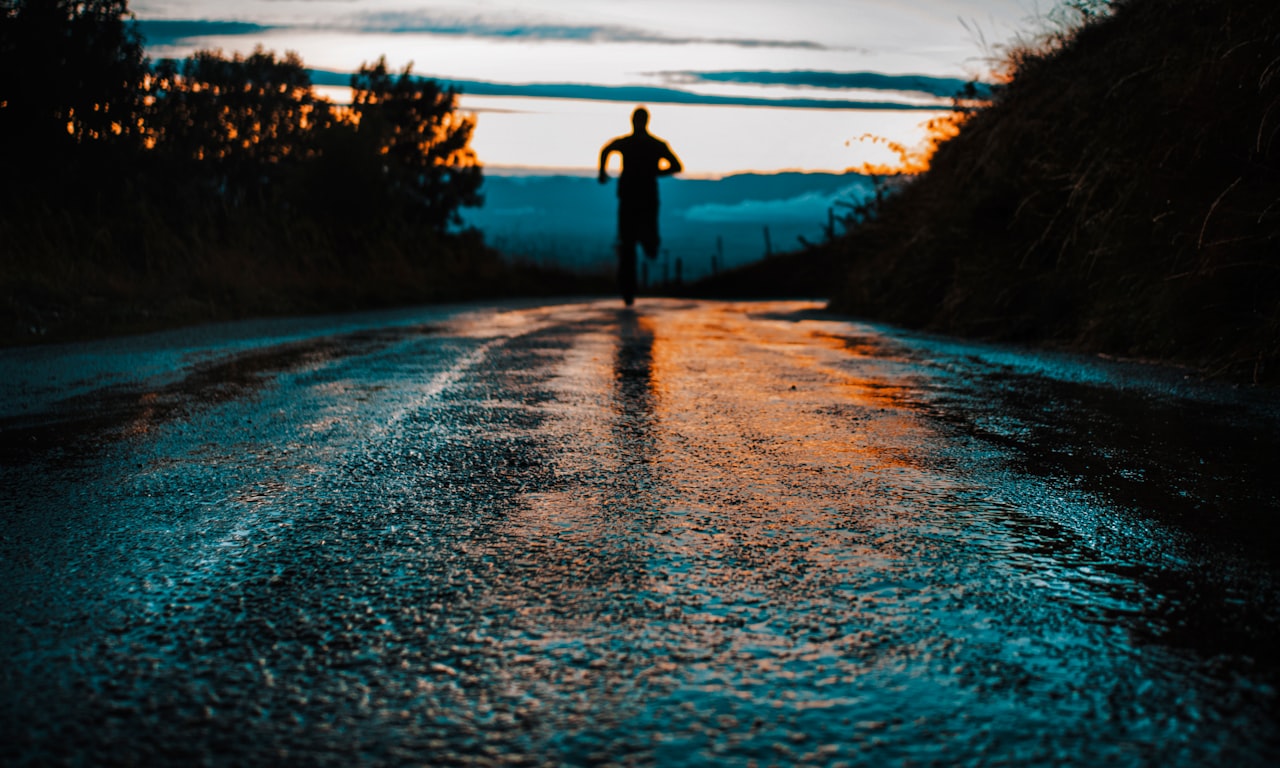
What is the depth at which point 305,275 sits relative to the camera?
786 inches

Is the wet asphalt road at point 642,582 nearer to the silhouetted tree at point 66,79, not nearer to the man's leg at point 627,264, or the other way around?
the man's leg at point 627,264

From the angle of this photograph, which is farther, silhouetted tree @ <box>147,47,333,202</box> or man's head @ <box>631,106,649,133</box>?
silhouetted tree @ <box>147,47,333,202</box>

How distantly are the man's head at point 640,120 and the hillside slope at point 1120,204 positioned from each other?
3739 millimetres

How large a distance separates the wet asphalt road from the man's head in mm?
9422

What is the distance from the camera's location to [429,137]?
50562 mm

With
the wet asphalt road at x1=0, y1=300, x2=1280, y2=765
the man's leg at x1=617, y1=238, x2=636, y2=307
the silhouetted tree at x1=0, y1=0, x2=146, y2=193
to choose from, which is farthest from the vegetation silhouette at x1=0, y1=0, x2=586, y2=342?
the wet asphalt road at x1=0, y1=300, x2=1280, y2=765

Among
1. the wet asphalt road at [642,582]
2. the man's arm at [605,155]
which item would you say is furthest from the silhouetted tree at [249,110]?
the wet asphalt road at [642,582]

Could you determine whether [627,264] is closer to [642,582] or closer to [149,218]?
[149,218]

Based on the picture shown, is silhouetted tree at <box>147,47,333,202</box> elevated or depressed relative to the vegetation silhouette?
elevated

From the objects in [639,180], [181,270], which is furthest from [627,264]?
[181,270]

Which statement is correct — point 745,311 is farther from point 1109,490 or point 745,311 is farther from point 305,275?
point 1109,490

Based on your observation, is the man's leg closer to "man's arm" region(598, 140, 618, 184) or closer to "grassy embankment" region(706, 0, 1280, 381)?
"man's arm" region(598, 140, 618, 184)

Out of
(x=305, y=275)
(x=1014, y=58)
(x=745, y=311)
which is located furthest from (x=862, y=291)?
(x=305, y=275)

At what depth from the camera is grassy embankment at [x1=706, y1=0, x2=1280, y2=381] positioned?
7.79 metres
